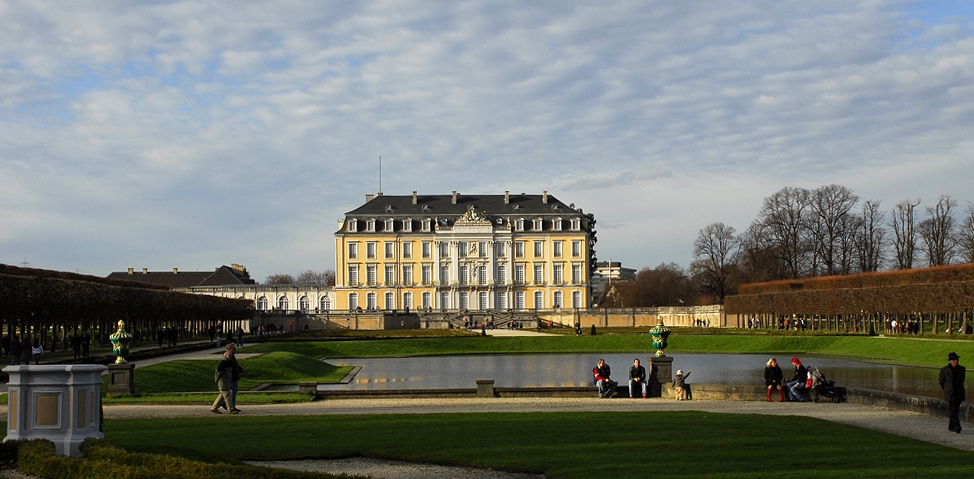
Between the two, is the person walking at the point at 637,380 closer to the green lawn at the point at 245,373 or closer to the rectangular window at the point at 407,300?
the green lawn at the point at 245,373

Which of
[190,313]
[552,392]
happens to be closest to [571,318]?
[190,313]

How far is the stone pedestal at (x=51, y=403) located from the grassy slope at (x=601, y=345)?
29.6 m

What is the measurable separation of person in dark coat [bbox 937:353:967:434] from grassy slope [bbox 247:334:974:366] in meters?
23.4

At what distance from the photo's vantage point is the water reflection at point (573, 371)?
2522cm

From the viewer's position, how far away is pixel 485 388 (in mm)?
20906

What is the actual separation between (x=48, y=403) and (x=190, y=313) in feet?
159

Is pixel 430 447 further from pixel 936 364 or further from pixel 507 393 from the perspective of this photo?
pixel 936 364

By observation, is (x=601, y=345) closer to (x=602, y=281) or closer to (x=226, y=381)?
(x=226, y=381)

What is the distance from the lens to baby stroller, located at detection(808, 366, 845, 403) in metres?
18.9

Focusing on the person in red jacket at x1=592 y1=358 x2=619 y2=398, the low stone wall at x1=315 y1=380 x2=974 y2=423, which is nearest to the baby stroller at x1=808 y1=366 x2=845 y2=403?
the low stone wall at x1=315 y1=380 x2=974 y2=423

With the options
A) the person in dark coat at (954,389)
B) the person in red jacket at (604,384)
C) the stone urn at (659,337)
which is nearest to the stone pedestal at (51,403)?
the person in dark coat at (954,389)

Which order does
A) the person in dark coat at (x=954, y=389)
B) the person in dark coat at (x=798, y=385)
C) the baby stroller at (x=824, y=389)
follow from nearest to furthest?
the person in dark coat at (x=954, y=389) → the baby stroller at (x=824, y=389) → the person in dark coat at (x=798, y=385)

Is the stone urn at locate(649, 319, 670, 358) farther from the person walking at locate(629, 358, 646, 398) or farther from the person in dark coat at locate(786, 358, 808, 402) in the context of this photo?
the person in dark coat at locate(786, 358, 808, 402)

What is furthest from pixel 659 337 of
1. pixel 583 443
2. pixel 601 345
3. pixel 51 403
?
pixel 601 345
